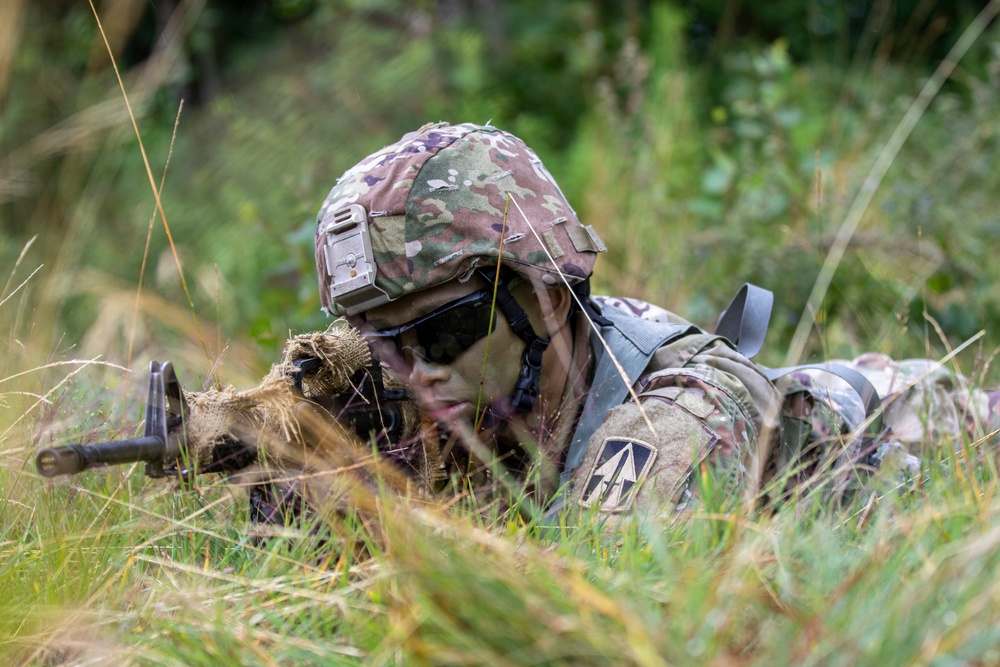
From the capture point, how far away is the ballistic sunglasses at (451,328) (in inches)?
98.5

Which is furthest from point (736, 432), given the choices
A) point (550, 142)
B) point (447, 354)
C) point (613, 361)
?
point (550, 142)

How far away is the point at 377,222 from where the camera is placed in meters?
2.53

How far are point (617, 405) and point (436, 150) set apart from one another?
2.82 ft

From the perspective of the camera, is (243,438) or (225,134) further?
(225,134)

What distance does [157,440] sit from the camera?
206cm

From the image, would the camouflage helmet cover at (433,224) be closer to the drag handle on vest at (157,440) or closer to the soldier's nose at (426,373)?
the soldier's nose at (426,373)

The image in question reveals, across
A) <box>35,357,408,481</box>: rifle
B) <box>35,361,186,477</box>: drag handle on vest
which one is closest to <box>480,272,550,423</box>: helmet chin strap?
<box>35,357,408,481</box>: rifle

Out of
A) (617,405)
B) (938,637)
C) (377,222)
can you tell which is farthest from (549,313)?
(938,637)

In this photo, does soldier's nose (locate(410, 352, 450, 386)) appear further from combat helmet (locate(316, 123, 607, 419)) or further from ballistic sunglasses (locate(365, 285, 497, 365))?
combat helmet (locate(316, 123, 607, 419))

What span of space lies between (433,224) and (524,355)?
1.45ft

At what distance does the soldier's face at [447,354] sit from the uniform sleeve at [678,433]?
13.9 inches

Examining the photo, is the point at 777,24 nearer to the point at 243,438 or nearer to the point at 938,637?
the point at 243,438

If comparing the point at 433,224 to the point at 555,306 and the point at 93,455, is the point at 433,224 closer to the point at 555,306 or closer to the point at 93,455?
the point at 555,306

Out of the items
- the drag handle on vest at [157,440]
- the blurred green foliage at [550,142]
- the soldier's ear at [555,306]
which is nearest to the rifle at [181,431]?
the drag handle on vest at [157,440]
